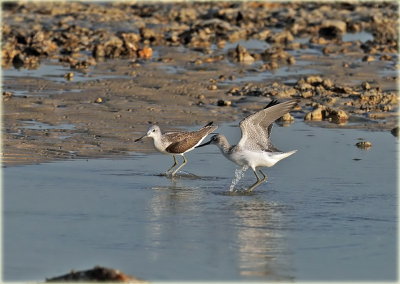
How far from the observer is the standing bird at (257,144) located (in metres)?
9.95

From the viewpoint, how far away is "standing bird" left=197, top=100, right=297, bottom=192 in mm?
9953

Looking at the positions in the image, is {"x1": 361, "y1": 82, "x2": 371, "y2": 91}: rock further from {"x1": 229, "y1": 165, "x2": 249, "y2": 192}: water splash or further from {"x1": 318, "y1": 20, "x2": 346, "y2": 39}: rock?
{"x1": 318, "y1": 20, "x2": 346, "y2": 39}: rock

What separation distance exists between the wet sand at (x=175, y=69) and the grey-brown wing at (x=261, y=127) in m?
1.88

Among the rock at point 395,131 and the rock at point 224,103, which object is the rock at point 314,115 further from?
the rock at point 224,103

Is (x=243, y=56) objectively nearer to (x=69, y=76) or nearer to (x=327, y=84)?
(x=327, y=84)

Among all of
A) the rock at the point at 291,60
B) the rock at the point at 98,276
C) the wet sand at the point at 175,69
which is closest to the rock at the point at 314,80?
the wet sand at the point at 175,69

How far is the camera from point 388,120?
13227 mm

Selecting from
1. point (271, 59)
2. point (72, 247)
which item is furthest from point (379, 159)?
point (271, 59)

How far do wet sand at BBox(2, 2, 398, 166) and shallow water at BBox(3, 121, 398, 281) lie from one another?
109 centimetres

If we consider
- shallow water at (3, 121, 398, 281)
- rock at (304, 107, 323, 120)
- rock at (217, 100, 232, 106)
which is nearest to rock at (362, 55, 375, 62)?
rock at (217, 100, 232, 106)

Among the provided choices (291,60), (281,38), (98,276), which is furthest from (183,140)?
(281,38)

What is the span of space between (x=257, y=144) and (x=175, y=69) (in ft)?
23.8

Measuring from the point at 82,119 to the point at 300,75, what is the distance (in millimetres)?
5204

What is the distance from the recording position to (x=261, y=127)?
10.1m
